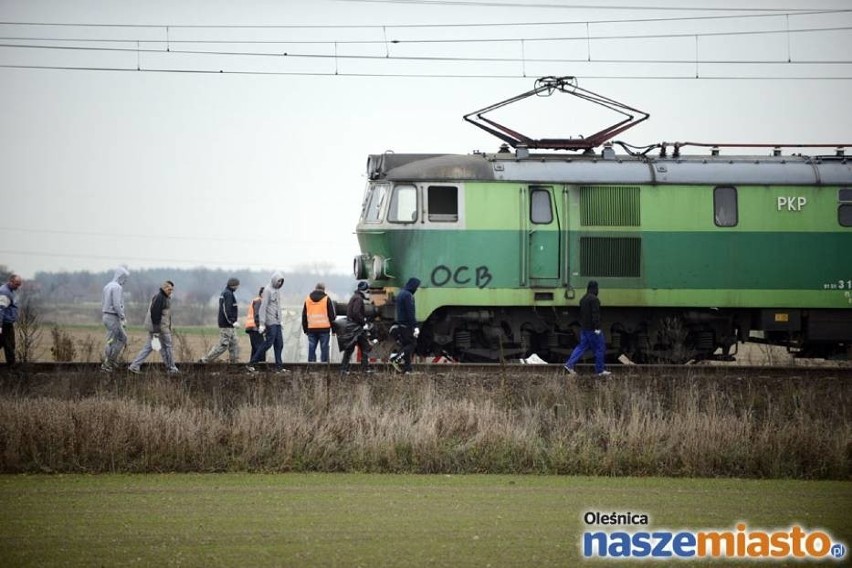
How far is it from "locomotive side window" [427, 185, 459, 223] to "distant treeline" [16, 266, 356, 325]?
2498 centimetres

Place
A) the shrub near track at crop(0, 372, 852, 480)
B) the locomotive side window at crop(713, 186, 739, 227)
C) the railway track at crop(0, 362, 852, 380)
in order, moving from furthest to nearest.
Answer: the locomotive side window at crop(713, 186, 739, 227), the railway track at crop(0, 362, 852, 380), the shrub near track at crop(0, 372, 852, 480)

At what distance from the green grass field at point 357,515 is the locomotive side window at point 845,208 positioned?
9729mm

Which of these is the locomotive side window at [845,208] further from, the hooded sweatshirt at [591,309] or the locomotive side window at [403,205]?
the locomotive side window at [403,205]

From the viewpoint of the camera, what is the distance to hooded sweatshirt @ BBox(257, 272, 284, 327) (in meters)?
20.4

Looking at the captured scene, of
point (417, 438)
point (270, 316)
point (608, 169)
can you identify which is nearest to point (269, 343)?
point (270, 316)

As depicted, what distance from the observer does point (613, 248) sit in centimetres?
2147

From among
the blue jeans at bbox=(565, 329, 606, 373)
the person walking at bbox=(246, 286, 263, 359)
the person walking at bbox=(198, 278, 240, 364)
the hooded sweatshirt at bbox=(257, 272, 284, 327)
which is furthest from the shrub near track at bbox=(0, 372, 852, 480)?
the person walking at bbox=(246, 286, 263, 359)

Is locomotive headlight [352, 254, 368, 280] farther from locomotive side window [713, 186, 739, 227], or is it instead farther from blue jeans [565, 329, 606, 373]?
locomotive side window [713, 186, 739, 227]

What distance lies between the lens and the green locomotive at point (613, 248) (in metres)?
21.0

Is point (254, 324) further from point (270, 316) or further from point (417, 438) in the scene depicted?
point (417, 438)

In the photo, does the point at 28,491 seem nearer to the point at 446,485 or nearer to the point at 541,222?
the point at 446,485
